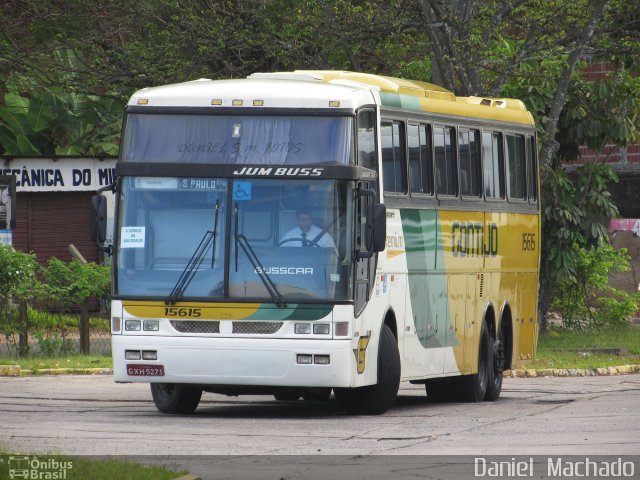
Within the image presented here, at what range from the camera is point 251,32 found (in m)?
29.9

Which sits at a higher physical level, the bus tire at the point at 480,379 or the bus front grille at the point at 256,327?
the bus front grille at the point at 256,327

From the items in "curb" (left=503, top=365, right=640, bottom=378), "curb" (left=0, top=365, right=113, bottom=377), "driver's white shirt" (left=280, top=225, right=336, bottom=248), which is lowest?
"curb" (left=503, top=365, right=640, bottom=378)

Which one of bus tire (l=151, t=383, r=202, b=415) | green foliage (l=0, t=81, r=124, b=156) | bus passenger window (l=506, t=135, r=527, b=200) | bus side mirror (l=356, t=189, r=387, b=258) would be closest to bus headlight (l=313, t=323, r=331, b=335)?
bus side mirror (l=356, t=189, r=387, b=258)

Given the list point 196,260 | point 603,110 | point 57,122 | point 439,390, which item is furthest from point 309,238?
point 57,122

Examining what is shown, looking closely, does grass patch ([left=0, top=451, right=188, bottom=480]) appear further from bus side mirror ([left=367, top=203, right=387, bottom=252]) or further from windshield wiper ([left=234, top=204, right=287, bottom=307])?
bus side mirror ([left=367, top=203, right=387, bottom=252])

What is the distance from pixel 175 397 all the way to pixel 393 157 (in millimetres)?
3384

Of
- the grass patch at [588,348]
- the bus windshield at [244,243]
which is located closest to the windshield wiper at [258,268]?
the bus windshield at [244,243]

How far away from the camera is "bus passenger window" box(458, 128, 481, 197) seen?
63.6 ft

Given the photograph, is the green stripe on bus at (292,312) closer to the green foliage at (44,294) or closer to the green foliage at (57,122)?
the green foliage at (44,294)

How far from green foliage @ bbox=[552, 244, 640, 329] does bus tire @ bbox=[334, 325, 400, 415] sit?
14.9 m

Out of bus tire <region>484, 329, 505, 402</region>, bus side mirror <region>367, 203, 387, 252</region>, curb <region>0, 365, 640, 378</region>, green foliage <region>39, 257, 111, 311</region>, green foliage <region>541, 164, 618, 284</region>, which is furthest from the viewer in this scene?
green foliage <region>541, 164, 618, 284</region>

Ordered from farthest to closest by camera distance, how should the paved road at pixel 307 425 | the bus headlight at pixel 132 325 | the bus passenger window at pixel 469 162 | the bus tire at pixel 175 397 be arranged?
the bus passenger window at pixel 469 162
the bus tire at pixel 175 397
the bus headlight at pixel 132 325
the paved road at pixel 307 425

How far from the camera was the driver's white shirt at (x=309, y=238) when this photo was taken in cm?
1574

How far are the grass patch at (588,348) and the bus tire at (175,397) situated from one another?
8.56m
